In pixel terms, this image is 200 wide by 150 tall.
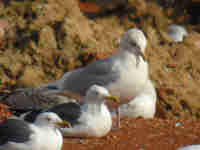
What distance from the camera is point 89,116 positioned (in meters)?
5.23

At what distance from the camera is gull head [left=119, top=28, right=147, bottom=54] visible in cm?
589

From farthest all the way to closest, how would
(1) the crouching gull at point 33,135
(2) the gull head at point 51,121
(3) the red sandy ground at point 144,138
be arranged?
(3) the red sandy ground at point 144,138 → (2) the gull head at point 51,121 → (1) the crouching gull at point 33,135

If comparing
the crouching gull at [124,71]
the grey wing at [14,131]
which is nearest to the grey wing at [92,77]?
the crouching gull at [124,71]

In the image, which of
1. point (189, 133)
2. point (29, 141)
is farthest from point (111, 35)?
point (29, 141)

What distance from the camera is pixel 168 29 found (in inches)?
574

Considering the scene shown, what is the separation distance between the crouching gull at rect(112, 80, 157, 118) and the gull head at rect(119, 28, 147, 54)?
1222 mm

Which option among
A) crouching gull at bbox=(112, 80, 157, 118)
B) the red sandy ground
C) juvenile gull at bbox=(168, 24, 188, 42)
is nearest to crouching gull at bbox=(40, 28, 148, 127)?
the red sandy ground

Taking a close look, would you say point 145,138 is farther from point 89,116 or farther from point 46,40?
point 46,40

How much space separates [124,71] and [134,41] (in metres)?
0.41

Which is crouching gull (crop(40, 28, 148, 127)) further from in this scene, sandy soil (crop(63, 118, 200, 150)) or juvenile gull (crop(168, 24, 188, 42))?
juvenile gull (crop(168, 24, 188, 42))

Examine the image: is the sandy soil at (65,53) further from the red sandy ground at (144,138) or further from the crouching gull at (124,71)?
the crouching gull at (124,71)

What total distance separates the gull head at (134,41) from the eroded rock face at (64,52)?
171cm

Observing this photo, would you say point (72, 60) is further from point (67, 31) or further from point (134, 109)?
point (134, 109)

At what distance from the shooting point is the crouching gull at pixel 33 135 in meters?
4.37
